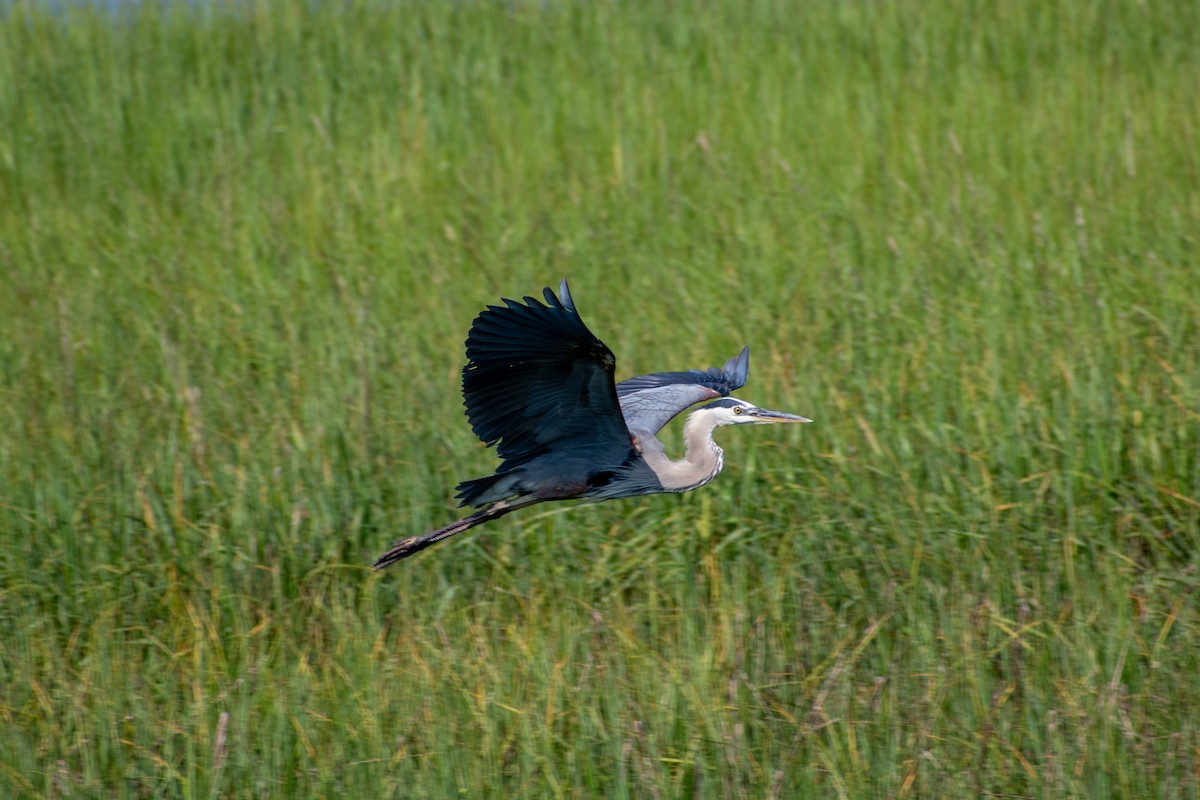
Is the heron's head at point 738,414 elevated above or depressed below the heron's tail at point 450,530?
above

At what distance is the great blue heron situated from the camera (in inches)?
131

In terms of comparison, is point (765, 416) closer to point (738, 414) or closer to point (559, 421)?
point (738, 414)

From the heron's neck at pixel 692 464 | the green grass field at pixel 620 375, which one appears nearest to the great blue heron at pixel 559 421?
the heron's neck at pixel 692 464

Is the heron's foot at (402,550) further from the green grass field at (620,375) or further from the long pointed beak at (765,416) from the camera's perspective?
the long pointed beak at (765,416)

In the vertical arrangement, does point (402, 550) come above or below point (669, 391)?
below

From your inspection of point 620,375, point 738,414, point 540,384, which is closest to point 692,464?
point 738,414

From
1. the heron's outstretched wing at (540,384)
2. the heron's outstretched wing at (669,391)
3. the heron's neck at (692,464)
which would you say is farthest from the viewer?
the heron's outstretched wing at (669,391)

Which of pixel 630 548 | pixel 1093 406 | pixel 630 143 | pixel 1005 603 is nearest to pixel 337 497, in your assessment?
Answer: pixel 630 548

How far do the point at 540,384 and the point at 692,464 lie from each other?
550mm

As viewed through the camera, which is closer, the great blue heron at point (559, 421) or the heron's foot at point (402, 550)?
the great blue heron at point (559, 421)

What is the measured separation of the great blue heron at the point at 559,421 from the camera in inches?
131

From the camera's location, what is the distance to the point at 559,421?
11.9 feet

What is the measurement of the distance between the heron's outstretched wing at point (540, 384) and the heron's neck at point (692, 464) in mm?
139

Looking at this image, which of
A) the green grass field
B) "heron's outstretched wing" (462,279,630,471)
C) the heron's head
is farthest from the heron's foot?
the heron's head
